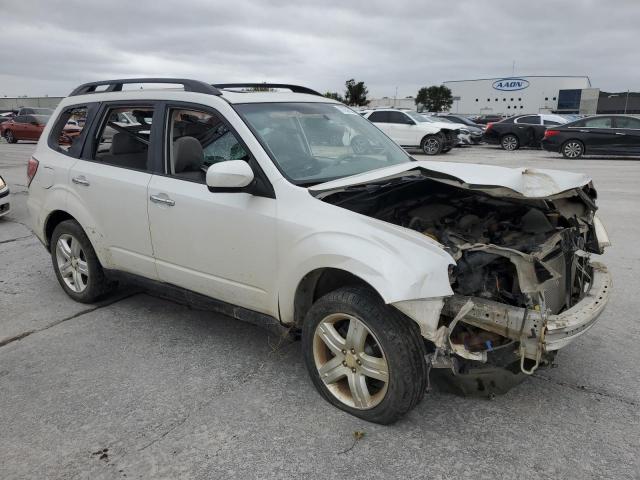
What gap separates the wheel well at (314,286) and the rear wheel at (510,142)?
21290 mm

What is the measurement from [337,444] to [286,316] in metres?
0.83

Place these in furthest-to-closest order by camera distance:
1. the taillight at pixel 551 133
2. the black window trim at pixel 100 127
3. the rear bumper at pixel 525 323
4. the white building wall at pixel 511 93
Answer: the white building wall at pixel 511 93 → the taillight at pixel 551 133 → the black window trim at pixel 100 127 → the rear bumper at pixel 525 323

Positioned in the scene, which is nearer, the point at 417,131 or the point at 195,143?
the point at 195,143

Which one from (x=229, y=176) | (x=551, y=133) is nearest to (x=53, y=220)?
(x=229, y=176)

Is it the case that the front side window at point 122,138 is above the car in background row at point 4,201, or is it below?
above

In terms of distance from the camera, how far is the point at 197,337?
13.6 ft

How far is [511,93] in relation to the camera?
3519 inches

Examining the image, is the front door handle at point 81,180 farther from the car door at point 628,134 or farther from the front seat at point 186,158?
the car door at point 628,134

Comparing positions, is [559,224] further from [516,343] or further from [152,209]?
[152,209]

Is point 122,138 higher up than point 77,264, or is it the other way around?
point 122,138

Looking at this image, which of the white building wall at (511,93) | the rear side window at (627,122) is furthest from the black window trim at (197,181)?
the white building wall at (511,93)

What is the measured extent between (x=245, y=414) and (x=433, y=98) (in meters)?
80.1

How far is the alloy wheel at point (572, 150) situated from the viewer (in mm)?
18297

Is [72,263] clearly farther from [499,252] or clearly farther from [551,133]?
[551,133]
